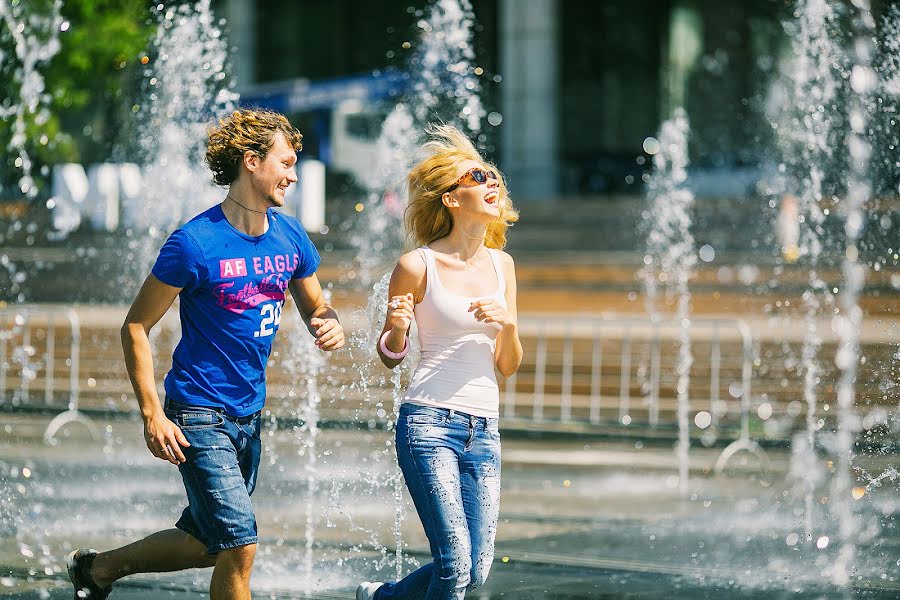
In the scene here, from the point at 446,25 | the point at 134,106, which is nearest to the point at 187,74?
the point at 134,106

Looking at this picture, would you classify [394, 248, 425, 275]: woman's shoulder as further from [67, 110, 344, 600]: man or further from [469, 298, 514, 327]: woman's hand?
[67, 110, 344, 600]: man

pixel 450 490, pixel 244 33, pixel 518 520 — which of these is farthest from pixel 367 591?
pixel 244 33

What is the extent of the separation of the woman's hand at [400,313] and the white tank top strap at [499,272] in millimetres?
328

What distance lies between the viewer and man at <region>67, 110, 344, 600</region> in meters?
3.98

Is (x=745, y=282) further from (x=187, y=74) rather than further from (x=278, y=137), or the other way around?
(x=278, y=137)

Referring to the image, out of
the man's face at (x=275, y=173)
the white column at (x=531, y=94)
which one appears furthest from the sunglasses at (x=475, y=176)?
the white column at (x=531, y=94)

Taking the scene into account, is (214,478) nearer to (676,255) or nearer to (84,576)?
(84,576)

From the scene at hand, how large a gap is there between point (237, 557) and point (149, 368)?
0.66m

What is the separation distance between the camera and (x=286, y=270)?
4.19 m

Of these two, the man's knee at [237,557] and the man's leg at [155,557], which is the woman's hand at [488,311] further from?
the man's leg at [155,557]

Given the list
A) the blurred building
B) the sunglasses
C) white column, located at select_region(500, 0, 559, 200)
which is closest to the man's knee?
the sunglasses

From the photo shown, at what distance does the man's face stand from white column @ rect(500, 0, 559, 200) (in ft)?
76.2

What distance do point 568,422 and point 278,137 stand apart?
6.93 meters

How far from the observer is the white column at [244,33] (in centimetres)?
2920
